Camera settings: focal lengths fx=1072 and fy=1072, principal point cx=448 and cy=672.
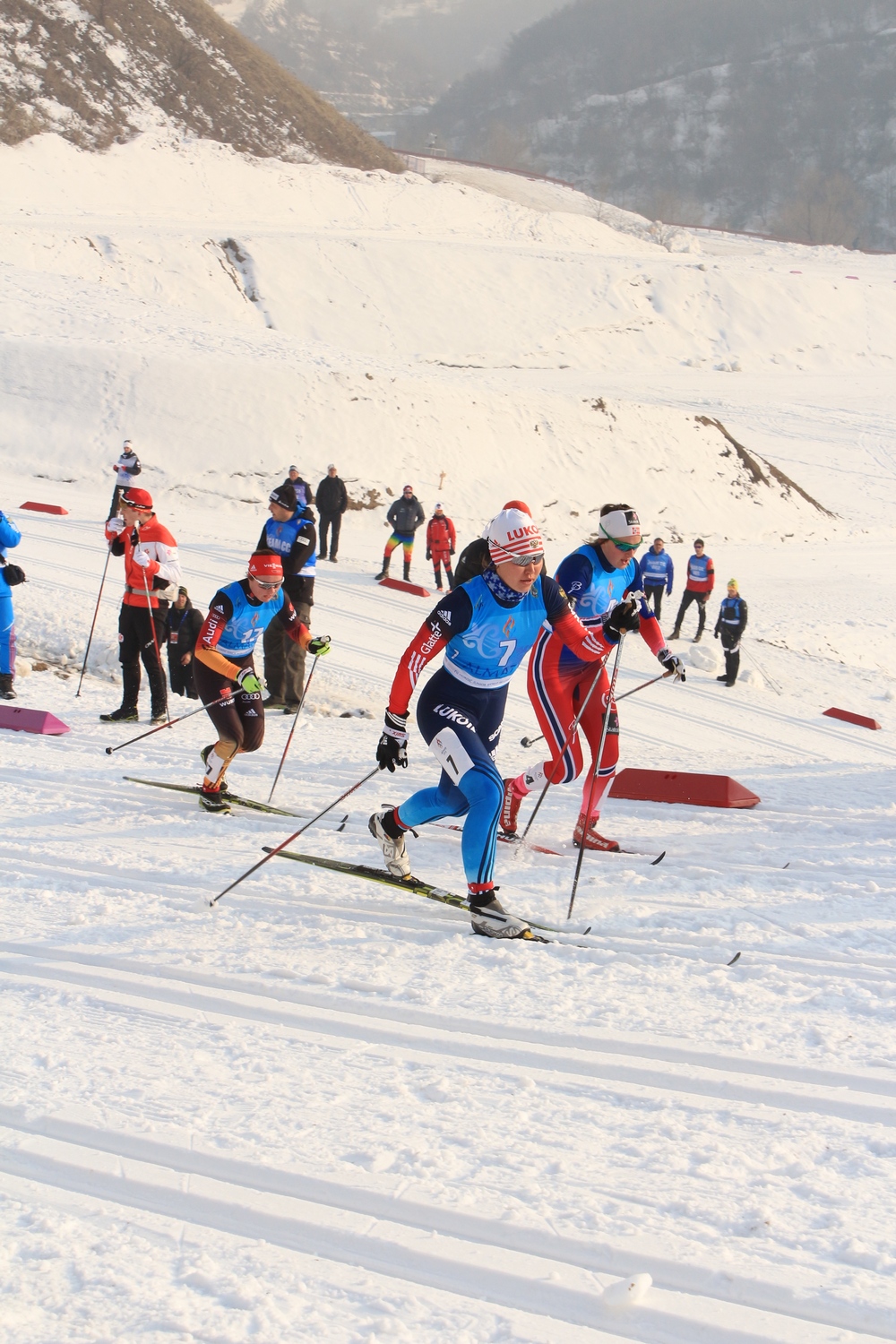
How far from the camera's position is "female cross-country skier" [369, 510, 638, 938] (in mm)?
5098

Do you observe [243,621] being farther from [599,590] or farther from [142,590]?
[142,590]

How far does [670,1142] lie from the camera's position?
3.46 meters

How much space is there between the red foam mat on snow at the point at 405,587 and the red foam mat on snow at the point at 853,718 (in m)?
6.10

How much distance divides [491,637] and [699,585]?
1186 centimetres

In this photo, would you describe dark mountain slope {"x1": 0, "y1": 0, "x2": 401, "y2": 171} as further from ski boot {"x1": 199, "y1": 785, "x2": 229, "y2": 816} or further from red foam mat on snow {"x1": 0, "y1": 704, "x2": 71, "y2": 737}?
ski boot {"x1": 199, "y1": 785, "x2": 229, "y2": 816}

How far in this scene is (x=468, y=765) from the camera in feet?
16.8

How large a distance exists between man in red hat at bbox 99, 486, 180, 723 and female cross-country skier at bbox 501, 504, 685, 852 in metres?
3.94

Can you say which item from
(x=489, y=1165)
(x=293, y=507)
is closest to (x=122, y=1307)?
(x=489, y=1165)

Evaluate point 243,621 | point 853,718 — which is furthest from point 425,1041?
point 853,718

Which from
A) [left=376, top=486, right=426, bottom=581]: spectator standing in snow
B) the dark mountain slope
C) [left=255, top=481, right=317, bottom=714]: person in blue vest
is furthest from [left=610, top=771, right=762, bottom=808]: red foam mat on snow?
the dark mountain slope

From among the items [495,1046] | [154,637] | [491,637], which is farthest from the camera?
[154,637]

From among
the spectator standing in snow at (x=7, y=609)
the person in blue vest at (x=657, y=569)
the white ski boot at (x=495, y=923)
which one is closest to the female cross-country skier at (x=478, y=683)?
the white ski boot at (x=495, y=923)

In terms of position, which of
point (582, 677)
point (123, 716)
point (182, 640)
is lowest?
point (123, 716)

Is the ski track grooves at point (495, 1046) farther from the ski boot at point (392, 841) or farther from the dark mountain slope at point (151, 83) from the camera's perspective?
the dark mountain slope at point (151, 83)
